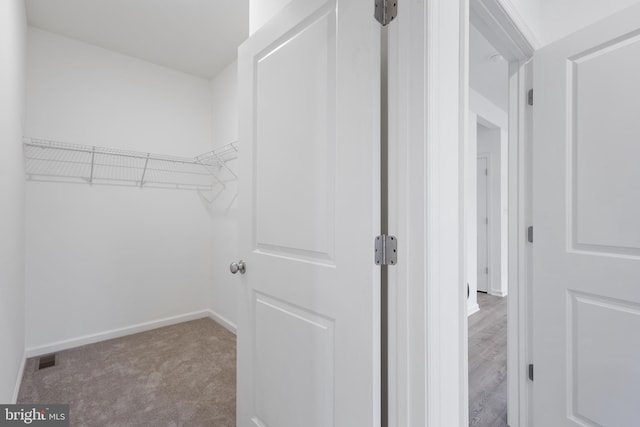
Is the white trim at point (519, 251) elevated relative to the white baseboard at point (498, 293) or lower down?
elevated

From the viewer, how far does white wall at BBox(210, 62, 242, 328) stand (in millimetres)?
2842

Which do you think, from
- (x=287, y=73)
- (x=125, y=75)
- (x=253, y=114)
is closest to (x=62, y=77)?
(x=125, y=75)

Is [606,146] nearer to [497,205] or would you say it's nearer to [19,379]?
[497,205]

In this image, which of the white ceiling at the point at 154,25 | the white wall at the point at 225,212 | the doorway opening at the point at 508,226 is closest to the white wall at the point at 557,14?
the doorway opening at the point at 508,226

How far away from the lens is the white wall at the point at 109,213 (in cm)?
235

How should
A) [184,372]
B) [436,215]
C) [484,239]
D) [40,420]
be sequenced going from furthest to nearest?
[484,239]
[184,372]
[40,420]
[436,215]

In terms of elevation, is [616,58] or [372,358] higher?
[616,58]

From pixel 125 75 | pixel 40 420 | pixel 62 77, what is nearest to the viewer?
pixel 40 420

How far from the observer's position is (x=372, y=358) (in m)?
0.86

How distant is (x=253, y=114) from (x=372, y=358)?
1.11m

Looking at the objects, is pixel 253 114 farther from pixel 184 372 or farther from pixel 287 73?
pixel 184 372

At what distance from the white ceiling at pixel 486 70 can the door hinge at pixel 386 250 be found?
216 centimetres

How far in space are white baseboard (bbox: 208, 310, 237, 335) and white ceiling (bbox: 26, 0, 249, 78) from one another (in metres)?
2.55

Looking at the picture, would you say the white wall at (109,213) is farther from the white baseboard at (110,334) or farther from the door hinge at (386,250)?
the door hinge at (386,250)
